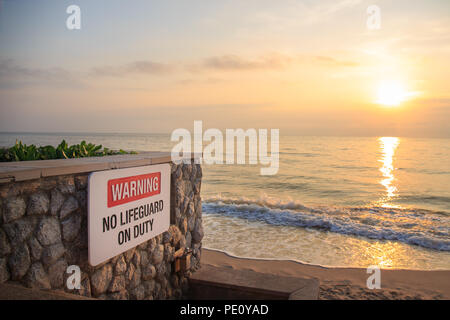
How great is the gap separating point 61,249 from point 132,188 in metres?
1.07

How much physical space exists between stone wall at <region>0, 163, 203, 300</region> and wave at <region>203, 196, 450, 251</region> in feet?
27.6

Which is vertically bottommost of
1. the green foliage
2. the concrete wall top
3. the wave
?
the wave

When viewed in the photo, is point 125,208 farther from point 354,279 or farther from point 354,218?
point 354,218

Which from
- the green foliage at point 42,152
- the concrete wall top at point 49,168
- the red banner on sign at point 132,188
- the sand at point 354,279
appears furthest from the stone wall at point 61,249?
the sand at point 354,279

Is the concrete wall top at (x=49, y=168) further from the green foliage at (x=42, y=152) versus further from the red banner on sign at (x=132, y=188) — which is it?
the green foliage at (x=42, y=152)

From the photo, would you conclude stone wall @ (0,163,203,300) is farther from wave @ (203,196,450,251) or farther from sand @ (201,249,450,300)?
wave @ (203,196,450,251)

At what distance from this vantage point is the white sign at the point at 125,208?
3527 mm

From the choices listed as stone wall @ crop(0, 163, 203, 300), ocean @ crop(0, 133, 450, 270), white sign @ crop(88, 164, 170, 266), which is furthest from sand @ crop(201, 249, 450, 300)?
white sign @ crop(88, 164, 170, 266)

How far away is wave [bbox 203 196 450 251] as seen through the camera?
1119cm

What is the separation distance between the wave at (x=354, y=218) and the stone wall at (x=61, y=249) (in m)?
8.40
